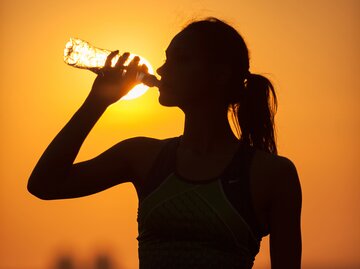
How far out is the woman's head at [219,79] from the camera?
3209 millimetres

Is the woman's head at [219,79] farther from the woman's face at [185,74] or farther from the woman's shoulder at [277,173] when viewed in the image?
the woman's shoulder at [277,173]

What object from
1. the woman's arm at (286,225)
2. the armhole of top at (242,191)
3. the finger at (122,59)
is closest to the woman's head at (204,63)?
the finger at (122,59)

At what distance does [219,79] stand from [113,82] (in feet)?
1.73

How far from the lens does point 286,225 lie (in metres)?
3.05

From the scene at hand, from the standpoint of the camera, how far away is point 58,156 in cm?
322

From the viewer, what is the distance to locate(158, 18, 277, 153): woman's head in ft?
10.5

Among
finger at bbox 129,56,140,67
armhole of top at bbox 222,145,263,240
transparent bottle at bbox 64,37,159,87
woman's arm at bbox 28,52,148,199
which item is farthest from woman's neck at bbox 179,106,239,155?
transparent bottle at bbox 64,37,159,87

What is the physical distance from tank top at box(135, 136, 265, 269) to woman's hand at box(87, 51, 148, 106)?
1.79 ft

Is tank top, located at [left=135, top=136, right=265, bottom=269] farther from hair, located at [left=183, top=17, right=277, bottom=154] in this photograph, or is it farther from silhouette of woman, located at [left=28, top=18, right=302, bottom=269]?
hair, located at [left=183, top=17, right=277, bottom=154]

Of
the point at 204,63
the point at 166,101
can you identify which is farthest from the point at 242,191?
the point at 204,63

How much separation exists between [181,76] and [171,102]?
0.14 m

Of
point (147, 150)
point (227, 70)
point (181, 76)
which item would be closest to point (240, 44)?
point (227, 70)

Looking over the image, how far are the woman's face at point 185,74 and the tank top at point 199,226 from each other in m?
0.39

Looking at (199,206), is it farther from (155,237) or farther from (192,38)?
(192,38)
